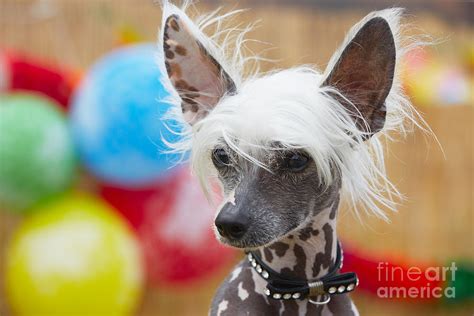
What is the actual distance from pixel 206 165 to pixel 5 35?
115 inches

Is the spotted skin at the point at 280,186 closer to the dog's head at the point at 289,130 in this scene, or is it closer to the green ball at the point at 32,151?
the dog's head at the point at 289,130

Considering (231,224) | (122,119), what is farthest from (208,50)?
(122,119)

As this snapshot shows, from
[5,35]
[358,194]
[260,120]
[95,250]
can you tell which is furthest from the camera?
[5,35]

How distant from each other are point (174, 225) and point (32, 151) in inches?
28.5

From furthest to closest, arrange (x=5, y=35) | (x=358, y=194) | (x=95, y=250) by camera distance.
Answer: (x=5, y=35), (x=95, y=250), (x=358, y=194)

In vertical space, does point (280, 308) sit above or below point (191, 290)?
above

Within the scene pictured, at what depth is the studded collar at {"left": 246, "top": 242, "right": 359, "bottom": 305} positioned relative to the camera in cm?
135

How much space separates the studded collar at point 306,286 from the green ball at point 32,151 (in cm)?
200

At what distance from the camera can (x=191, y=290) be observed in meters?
4.11

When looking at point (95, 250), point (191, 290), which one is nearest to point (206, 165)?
point (95, 250)

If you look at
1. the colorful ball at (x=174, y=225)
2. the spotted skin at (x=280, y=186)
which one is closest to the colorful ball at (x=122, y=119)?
the colorful ball at (x=174, y=225)

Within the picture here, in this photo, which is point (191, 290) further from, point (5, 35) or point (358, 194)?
point (358, 194)

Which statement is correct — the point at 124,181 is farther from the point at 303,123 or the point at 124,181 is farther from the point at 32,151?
the point at 303,123

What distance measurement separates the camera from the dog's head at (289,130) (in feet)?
4.27
